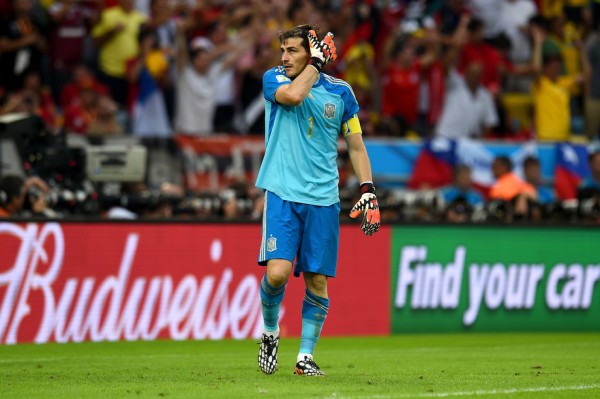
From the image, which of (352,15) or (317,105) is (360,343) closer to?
(317,105)

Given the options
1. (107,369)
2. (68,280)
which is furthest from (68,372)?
(68,280)

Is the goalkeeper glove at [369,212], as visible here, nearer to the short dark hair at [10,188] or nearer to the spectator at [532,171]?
the short dark hair at [10,188]

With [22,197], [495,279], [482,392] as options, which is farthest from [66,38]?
[482,392]

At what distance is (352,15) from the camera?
20.8m

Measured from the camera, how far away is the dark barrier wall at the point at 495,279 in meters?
15.5

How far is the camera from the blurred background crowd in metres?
15.2

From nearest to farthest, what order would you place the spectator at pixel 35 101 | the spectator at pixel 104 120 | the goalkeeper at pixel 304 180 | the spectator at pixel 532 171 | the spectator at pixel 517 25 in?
the goalkeeper at pixel 304 180
the spectator at pixel 35 101
the spectator at pixel 104 120
the spectator at pixel 532 171
the spectator at pixel 517 25

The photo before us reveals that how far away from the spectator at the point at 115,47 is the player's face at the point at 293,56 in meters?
9.67

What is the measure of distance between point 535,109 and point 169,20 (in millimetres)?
6486

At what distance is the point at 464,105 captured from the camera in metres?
20.3

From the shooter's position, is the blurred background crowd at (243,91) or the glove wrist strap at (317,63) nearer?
the glove wrist strap at (317,63)

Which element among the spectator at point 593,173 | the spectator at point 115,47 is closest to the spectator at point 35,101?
the spectator at point 115,47

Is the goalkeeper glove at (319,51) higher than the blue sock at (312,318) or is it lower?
higher

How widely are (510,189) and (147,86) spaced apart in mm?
5492
